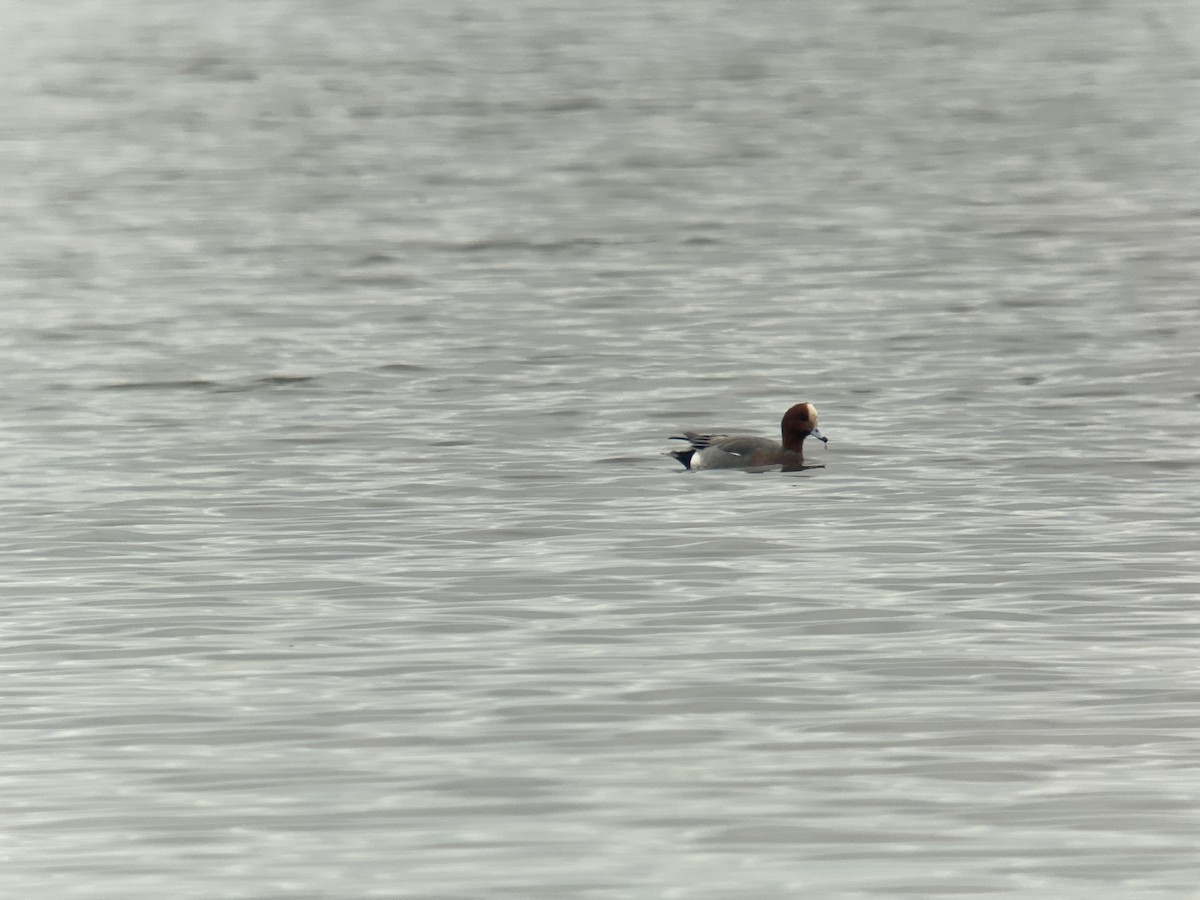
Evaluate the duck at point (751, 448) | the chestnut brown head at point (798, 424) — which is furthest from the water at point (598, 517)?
the chestnut brown head at point (798, 424)

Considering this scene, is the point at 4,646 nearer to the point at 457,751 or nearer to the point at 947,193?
the point at 457,751

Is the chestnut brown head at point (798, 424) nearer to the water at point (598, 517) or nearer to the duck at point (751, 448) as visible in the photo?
the duck at point (751, 448)

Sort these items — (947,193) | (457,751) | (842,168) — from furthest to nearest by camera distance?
(842,168)
(947,193)
(457,751)

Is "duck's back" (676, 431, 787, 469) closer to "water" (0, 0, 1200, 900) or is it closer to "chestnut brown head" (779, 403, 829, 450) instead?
"chestnut brown head" (779, 403, 829, 450)

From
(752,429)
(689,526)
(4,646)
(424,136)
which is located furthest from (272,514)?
(424,136)

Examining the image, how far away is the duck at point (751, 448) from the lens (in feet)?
62.3

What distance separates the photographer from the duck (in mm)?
19000

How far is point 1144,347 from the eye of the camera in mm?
24422

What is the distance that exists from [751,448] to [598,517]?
2.81 m

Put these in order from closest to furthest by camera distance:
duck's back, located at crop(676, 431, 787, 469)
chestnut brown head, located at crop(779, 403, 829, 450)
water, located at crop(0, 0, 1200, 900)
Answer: water, located at crop(0, 0, 1200, 900)
duck's back, located at crop(676, 431, 787, 469)
chestnut brown head, located at crop(779, 403, 829, 450)

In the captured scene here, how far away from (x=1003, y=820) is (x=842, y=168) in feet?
103

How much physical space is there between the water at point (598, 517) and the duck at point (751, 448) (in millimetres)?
365

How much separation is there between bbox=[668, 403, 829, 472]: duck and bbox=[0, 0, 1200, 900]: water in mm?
365

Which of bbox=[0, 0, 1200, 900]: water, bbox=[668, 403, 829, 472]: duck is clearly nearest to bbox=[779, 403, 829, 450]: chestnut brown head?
bbox=[668, 403, 829, 472]: duck
